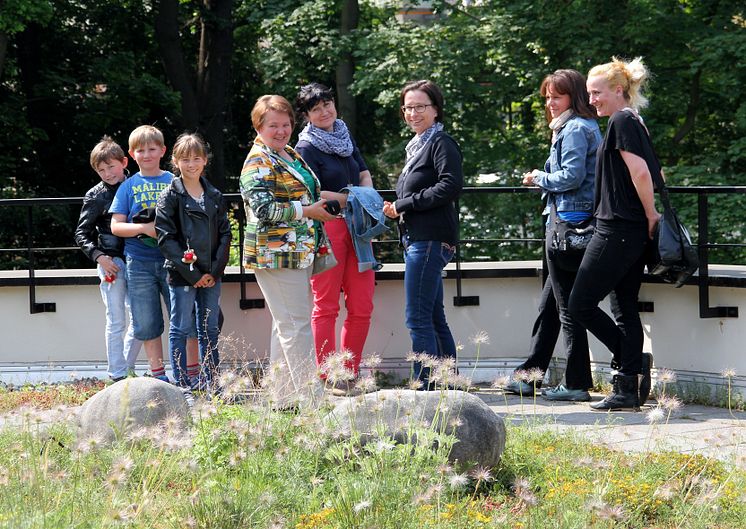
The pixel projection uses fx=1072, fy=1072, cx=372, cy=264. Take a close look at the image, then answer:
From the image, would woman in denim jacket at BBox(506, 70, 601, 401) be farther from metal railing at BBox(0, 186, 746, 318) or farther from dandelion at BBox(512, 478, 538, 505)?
dandelion at BBox(512, 478, 538, 505)

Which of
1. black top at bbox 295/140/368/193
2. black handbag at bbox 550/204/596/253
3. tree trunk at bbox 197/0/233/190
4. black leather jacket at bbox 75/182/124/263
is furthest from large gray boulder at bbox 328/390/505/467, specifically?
tree trunk at bbox 197/0/233/190

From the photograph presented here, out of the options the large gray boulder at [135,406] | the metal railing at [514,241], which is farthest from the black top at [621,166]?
the large gray boulder at [135,406]

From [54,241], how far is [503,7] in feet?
33.2

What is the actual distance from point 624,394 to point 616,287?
0.67 metres

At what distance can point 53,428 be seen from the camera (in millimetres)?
5211

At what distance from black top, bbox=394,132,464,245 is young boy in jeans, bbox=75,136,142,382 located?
2139 mm

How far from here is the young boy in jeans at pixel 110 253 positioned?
7551 millimetres

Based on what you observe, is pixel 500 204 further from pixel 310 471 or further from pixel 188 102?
pixel 310 471

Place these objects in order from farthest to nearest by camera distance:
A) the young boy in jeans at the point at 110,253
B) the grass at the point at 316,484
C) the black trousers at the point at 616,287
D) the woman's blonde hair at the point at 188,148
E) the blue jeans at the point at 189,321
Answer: the young boy in jeans at the point at 110,253, the blue jeans at the point at 189,321, the woman's blonde hair at the point at 188,148, the black trousers at the point at 616,287, the grass at the point at 316,484

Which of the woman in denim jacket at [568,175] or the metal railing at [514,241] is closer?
the woman in denim jacket at [568,175]

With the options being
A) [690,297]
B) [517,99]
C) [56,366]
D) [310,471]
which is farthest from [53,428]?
[517,99]

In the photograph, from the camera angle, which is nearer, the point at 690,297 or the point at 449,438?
the point at 449,438

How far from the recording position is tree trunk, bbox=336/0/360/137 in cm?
2214

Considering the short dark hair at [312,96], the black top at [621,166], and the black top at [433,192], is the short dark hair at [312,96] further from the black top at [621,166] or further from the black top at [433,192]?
the black top at [621,166]
